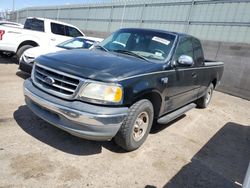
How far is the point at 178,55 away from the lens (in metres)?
4.50

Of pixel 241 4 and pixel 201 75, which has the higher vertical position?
pixel 241 4

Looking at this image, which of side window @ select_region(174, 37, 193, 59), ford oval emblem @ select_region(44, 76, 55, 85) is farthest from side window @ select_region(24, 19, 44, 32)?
ford oval emblem @ select_region(44, 76, 55, 85)

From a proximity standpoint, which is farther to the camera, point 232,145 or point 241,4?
point 241,4

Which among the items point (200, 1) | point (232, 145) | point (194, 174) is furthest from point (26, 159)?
point (200, 1)

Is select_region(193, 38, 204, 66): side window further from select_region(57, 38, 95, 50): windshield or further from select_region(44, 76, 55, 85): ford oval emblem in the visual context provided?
select_region(57, 38, 95, 50): windshield

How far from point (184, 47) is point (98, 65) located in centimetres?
218

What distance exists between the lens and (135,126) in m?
3.65

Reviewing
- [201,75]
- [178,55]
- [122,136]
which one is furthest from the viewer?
[201,75]

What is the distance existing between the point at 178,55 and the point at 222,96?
519 cm

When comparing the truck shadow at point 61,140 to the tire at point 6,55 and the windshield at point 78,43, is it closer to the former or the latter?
the windshield at point 78,43

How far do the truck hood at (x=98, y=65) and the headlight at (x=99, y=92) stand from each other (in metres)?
0.09

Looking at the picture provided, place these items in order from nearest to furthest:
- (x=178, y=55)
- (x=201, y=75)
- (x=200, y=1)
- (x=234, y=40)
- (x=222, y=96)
→ 1. (x=178, y=55)
2. (x=201, y=75)
3. (x=222, y=96)
4. (x=234, y=40)
5. (x=200, y=1)

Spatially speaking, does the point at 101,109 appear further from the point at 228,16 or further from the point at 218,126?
the point at 228,16

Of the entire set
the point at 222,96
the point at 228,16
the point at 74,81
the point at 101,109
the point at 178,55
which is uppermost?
the point at 228,16
